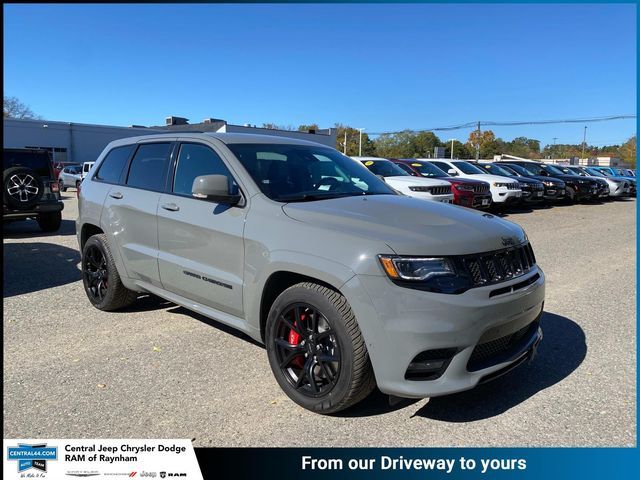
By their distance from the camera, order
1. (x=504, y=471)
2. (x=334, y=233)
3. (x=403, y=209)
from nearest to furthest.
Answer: (x=504, y=471)
(x=334, y=233)
(x=403, y=209)

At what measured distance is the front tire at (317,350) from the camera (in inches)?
118

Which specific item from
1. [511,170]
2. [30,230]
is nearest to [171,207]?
[30,230]

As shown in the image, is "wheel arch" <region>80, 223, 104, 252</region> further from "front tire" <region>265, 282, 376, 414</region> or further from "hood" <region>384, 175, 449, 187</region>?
"hood" <region>384, 175, 449, 187</region>

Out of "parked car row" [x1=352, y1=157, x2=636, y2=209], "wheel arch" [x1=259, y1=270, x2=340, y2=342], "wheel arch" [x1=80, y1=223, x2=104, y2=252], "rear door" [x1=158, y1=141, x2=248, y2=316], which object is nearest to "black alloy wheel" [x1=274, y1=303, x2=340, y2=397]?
"wheel arch" [x1=259, y1=270, x2=340, y2=342]

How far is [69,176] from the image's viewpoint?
85.8 feet

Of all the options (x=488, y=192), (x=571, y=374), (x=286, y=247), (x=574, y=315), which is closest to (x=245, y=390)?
(x=286, y=247)

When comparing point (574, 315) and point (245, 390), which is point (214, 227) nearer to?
point (245, 390)

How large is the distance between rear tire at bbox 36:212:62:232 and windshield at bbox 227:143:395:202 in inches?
333

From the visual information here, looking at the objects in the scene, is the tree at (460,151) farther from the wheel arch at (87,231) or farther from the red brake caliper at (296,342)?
the red brake caliper at (296,342)

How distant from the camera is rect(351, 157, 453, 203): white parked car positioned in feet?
40.0

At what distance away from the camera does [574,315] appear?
530 cm

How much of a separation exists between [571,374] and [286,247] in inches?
95.4

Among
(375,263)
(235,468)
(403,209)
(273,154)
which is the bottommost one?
(235,468)

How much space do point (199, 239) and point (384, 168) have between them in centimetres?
1011
